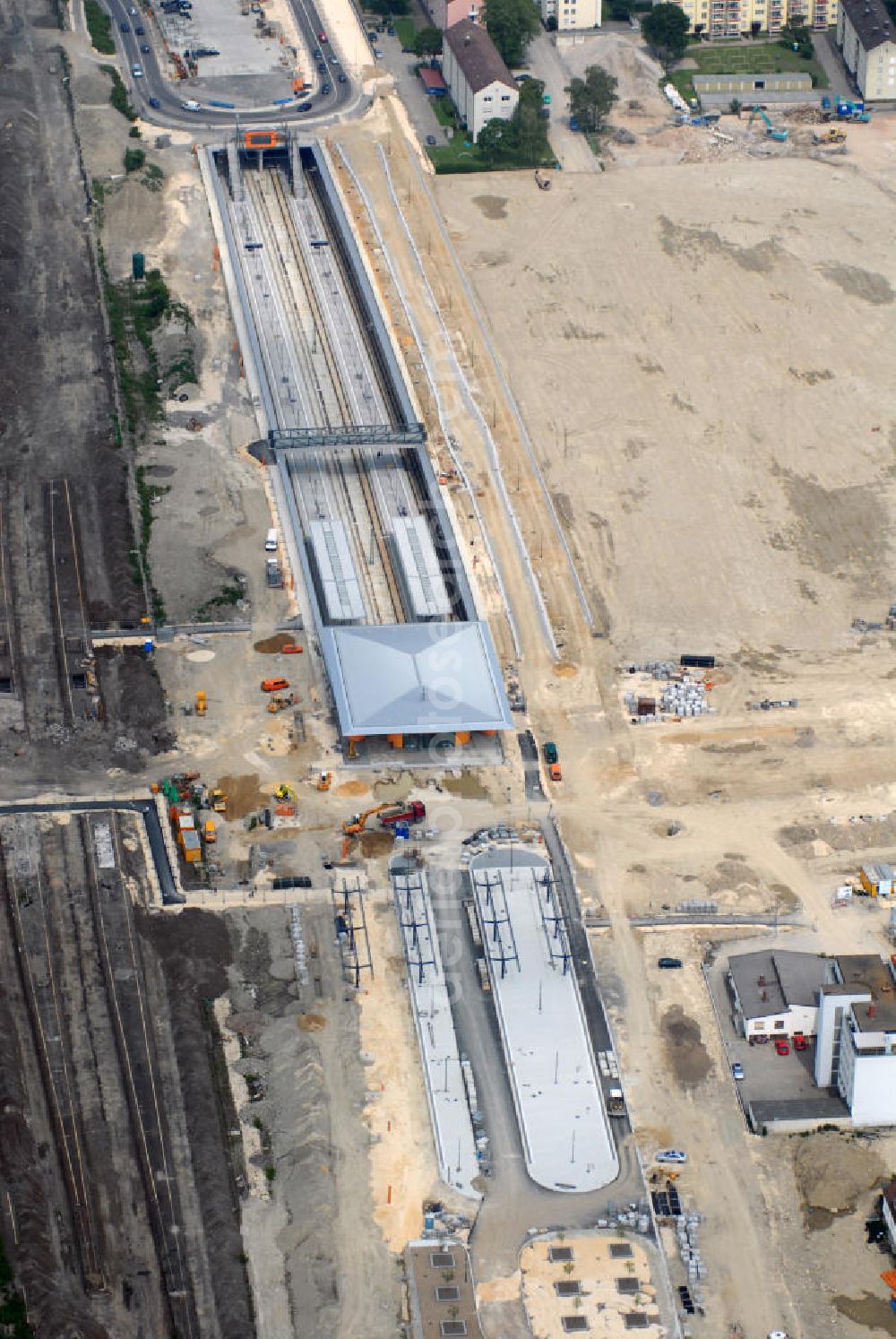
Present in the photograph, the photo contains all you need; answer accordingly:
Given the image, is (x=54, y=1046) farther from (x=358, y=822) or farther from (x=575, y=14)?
A: (x=575, y=14)

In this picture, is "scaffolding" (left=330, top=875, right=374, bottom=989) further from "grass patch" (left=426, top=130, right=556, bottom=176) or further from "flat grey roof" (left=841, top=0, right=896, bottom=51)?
"flat grey roof" (left=841, top=0, right=896, bottom=51)

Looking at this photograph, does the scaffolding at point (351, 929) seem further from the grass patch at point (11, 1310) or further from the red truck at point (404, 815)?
the grass patch at point (11, 1310)

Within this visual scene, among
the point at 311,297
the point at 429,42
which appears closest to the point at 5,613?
the point at 311,297

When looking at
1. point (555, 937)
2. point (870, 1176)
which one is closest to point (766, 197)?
point (555, 937)

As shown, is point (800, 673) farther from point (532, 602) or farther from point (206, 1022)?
point (206, 1022)

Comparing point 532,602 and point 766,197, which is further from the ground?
point 766,197

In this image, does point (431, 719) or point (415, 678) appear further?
point (415, 678)
